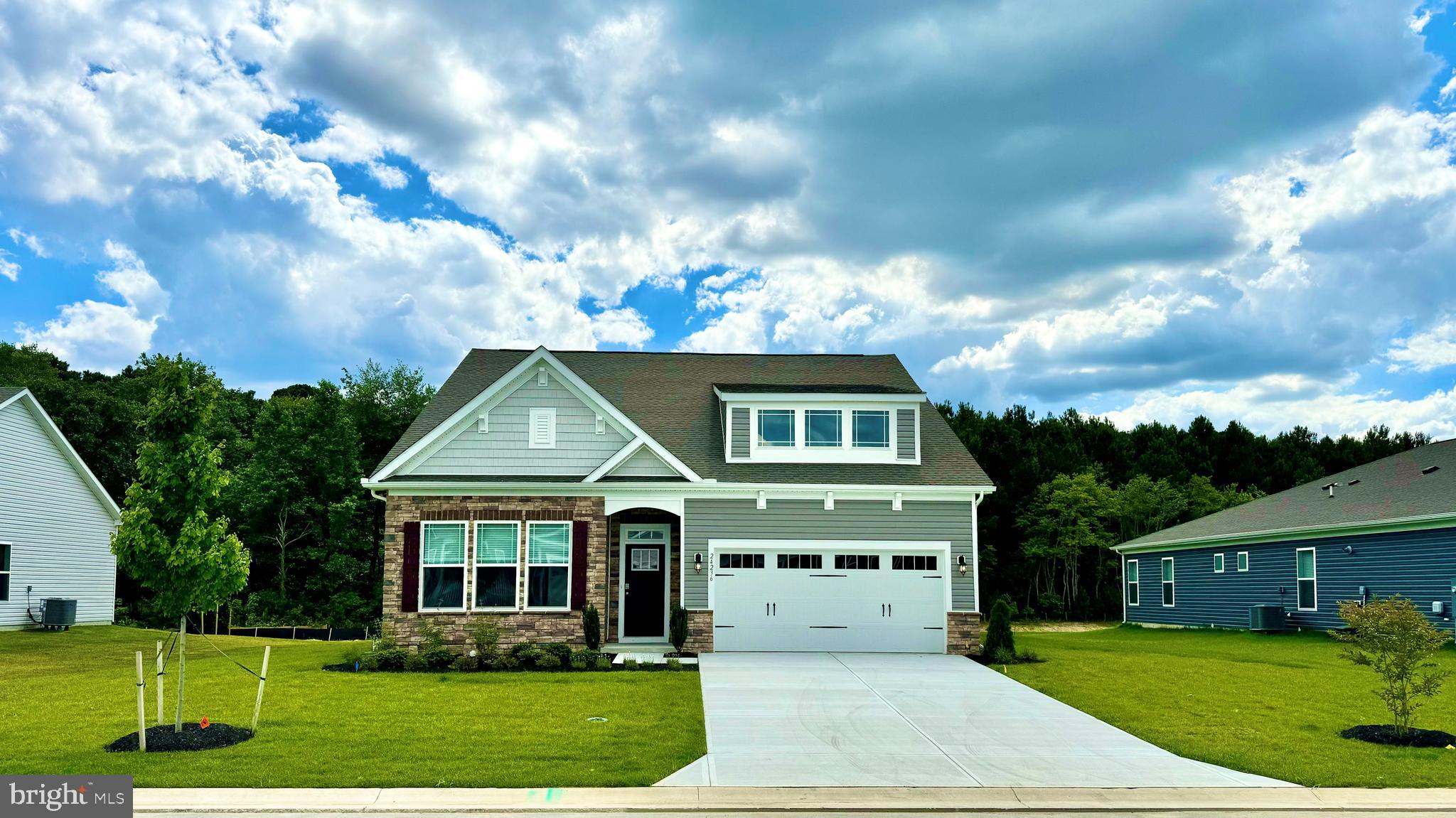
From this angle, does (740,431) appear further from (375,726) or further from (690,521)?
(375,726)

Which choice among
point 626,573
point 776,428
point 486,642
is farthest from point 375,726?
point 776,428

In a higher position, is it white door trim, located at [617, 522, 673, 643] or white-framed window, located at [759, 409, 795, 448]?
white-framed window, located at [759, 409, 795, 448]

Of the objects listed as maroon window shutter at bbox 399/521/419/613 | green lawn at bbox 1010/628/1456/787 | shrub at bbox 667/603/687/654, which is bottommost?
green lawn at bbox 1010/628/1456/787

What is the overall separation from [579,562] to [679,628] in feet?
7.40

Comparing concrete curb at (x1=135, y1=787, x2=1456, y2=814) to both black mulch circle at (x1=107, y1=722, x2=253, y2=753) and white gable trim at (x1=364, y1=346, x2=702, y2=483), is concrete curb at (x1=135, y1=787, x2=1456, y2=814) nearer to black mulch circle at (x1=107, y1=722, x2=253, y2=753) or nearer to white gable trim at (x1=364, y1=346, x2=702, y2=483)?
black mulch circle at (x1=107, y1=722, x2=253, y2=753)

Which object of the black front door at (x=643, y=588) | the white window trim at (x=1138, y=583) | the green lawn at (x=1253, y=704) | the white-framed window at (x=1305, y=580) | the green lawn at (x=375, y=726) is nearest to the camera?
the green lawn at (x=375, y=726)

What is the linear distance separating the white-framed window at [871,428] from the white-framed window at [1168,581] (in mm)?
16780

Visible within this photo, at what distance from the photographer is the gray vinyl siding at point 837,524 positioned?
793 inches

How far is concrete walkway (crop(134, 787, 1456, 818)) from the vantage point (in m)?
8.39

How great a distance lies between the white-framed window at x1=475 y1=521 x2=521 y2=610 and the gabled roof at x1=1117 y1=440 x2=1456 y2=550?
19.1 meters

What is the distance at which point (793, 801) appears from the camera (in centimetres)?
870

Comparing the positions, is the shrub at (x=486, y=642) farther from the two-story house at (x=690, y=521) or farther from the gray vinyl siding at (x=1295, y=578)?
the gray vinyl siding at (x=1295, y=578)

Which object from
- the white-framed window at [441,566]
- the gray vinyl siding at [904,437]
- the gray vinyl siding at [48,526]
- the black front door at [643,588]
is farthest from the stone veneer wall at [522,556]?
the gray vinyl siding at [48,526]

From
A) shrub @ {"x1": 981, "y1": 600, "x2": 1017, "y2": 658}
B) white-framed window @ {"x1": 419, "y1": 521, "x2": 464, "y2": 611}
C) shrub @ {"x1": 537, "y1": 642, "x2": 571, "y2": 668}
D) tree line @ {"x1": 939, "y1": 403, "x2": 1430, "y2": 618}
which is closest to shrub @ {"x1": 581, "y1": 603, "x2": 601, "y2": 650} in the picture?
shrub @ {"x1": 537, "y1": 642, "x2": 571, "y2": 668}
